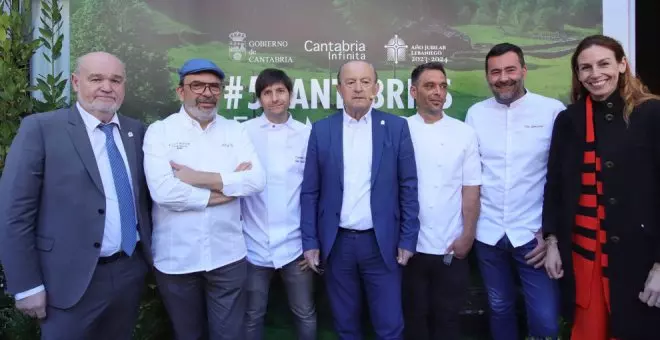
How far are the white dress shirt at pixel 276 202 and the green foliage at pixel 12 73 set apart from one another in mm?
1414

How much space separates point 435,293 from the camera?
3.00m

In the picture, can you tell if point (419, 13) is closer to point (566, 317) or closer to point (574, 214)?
point (574, 214)

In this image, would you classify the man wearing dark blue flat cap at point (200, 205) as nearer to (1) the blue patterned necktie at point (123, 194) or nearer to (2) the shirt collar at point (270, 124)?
(1) the blue patterned necktie at point (123, 194)

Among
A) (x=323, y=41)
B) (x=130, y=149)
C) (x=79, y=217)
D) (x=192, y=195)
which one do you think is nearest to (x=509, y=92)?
(x=323, y=41)

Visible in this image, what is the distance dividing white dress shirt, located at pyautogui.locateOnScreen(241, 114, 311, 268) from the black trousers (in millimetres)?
729

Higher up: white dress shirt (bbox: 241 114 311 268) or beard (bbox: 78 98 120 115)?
beard (bbox: 78 98 120 115)

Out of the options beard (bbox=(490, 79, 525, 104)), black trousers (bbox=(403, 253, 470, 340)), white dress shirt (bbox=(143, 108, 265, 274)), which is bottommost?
black trousers (bbox=(403, 253, 470, 340))

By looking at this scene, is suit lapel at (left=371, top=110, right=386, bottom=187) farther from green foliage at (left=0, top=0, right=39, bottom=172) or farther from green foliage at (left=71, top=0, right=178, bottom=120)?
green foliage at (left=0, top=0, right=39, bottom=172)

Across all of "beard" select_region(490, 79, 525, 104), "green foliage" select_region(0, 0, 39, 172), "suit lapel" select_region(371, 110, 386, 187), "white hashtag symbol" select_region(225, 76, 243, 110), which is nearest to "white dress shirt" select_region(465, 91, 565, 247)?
"beard" select_region(490, 79, 525, 104)

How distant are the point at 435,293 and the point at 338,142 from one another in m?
1.09

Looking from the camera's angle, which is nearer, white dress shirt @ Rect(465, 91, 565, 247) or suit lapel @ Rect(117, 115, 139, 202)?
suit lapel @ Rect(117, 115, 139, 202)

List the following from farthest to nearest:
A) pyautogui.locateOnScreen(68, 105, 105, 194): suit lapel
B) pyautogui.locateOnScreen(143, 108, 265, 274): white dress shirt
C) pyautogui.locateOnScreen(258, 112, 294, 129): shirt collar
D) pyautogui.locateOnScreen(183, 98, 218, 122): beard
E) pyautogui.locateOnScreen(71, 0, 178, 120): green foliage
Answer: pyautogui.locateOnScreen(71, 0, 178, 120): green foliage → pyautogui.locateOnScreen(258, 112, 294, 129): shirt collar → pyautogui.locateOnScreen(183, 98, 218, 122): beard → pyautogui.locateOnScreen(143, 108, 265, 274): white dress shirt → pyautogui.locateOnScreen(68, 105, 105, 194): suit lapel

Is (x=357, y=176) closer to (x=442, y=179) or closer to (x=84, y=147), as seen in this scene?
(x=442, y=179)

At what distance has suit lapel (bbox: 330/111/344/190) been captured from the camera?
2.80 meters
